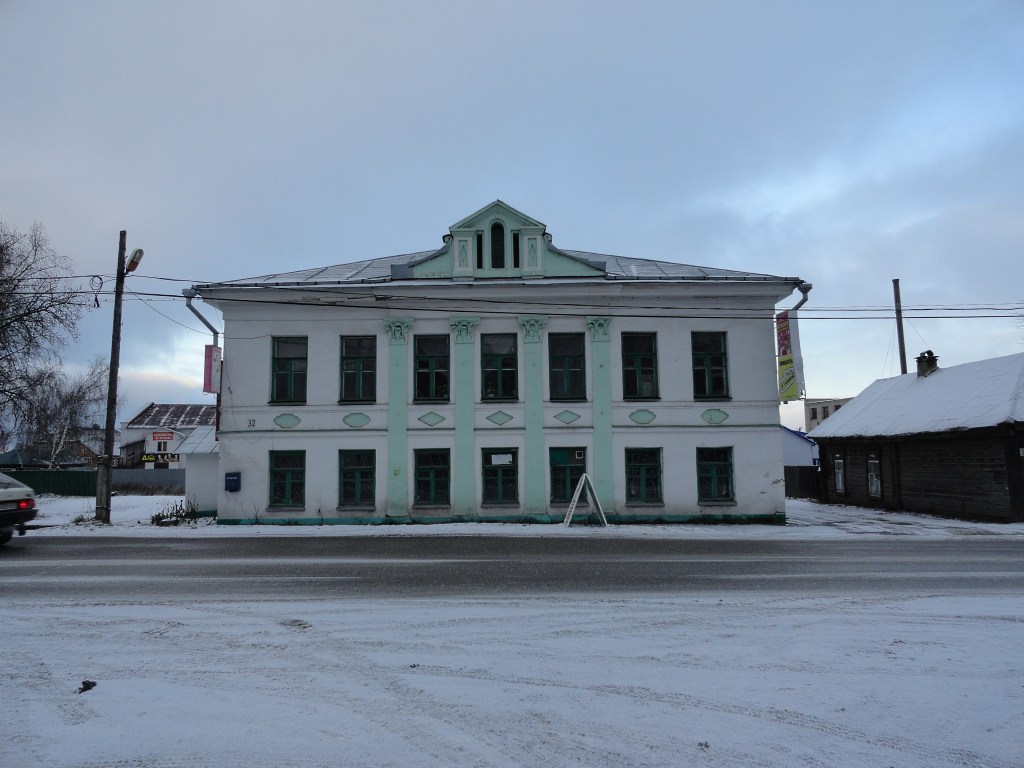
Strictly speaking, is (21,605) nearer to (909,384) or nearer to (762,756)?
(762,756)

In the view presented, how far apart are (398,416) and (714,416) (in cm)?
967

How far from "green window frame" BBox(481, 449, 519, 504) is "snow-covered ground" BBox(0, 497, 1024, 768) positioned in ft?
35.9

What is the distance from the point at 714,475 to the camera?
1908 centimetres

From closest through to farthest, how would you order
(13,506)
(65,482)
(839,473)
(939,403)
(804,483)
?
(13,506), (939,403), (839,473), (804,483), (65,482)

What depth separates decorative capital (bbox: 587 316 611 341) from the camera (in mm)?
19219

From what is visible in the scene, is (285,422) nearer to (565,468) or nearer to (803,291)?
(565,468)

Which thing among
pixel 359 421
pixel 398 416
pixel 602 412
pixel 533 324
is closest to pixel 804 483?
pixel 602 412

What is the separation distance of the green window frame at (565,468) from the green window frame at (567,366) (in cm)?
166

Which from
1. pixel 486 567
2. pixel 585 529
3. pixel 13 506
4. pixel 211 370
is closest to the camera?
pixel 486 567

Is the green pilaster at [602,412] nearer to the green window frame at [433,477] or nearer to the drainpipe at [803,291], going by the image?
the green window frame at [433,477]

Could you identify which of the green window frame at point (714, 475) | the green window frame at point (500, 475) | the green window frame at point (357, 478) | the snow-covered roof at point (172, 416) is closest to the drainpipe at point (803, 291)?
the green window frame at point (714, 475)

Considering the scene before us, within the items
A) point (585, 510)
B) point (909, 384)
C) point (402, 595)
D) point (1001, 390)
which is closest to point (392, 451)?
point (585, 510)

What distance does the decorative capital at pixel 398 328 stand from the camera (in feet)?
63.3

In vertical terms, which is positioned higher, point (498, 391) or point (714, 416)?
point (498, 391)
